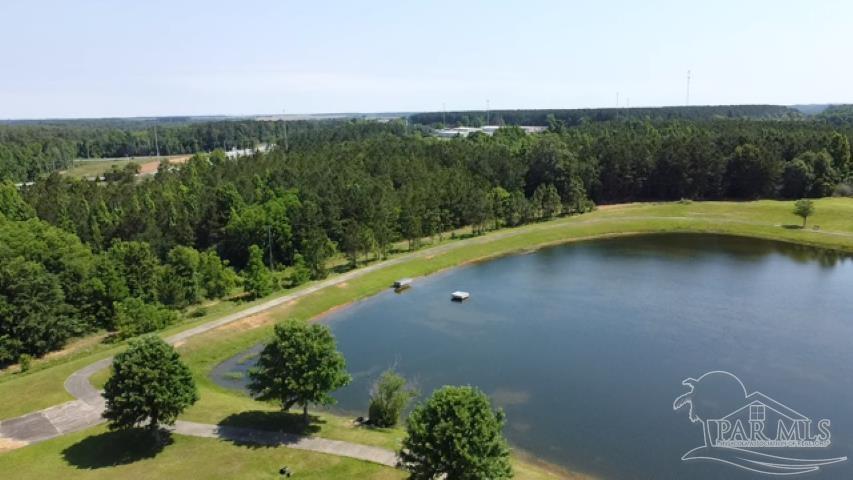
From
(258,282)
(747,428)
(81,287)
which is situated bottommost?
(747,428)

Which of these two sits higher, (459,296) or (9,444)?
(459,296)

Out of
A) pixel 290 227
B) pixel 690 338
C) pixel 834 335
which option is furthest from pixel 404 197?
pixel 834 335

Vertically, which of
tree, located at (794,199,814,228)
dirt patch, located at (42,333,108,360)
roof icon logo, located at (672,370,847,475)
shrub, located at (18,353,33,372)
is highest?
tree, located at (794,199,814,228)

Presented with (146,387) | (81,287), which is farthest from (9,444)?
(81,287)

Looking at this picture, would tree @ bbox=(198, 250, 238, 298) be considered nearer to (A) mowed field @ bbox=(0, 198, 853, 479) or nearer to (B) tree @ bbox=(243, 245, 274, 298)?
(B) tree @ bbox=(243, 245, 274, 298)

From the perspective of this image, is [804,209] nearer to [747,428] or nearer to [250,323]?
[747,428]

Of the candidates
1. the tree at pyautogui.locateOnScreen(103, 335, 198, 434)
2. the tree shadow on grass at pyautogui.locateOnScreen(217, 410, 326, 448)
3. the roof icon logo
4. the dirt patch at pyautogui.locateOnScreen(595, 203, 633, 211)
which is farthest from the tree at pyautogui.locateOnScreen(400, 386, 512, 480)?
the dirt patch at pyautogui.locateOnScreen(595, 203, 633, 211)

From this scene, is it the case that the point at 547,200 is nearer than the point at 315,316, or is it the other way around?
the point at 315,316
